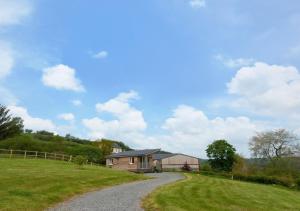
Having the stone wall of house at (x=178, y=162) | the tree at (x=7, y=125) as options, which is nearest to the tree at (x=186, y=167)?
the stone wall of house at (x=178, y=162)

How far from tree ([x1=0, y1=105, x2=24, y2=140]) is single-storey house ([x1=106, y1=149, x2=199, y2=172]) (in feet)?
58.0

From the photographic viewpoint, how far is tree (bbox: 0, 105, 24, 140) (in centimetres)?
6856

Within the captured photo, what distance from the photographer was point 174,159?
70.8 meters

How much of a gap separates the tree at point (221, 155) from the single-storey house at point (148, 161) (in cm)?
358

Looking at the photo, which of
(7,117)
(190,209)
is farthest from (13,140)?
(190,209)

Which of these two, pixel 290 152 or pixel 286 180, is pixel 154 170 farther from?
pixel 290 152

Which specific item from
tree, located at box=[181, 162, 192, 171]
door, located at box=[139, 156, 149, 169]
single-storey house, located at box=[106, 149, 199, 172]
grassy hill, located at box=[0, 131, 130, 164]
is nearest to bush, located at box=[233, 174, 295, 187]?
tree, located at box=[181, 162, 192, 171]

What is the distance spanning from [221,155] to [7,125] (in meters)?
39.0

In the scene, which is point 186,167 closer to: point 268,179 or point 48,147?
point 268,179

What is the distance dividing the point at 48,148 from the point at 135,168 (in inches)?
645

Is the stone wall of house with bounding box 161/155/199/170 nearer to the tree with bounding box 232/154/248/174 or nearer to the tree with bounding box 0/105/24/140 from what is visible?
the tree with bounding box 232/154/248/174

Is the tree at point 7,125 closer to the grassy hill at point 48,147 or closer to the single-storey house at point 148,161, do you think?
the grassy hill at point 48,147

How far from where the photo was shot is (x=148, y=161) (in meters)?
66.3

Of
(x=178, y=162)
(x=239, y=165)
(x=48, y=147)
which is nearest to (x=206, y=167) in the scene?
(x=178, y=162)
